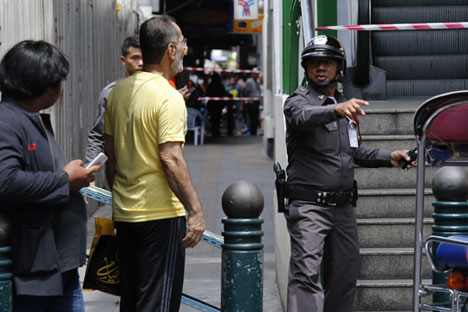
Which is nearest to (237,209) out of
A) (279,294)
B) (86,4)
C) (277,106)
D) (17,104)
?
(17,104)

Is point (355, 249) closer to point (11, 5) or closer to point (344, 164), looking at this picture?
point (344, 164)

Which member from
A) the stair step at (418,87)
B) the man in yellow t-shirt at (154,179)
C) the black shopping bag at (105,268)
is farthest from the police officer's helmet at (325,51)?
the stair step at (418,87)

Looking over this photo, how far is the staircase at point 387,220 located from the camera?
6121mm

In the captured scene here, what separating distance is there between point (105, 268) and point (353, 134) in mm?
1625

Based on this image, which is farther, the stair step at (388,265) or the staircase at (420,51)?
the staircase at (420,51)

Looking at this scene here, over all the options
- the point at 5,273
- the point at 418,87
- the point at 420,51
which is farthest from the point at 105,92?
the point at 420,51

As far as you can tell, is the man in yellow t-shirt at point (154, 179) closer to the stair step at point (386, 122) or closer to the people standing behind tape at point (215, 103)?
the stair step at point (386, 122)

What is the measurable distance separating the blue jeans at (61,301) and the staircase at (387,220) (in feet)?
8.76

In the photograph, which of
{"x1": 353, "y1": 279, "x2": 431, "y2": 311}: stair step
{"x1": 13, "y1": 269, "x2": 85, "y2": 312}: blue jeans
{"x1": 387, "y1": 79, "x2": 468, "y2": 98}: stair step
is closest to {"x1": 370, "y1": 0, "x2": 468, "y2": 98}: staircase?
{"x1": 387, "y1": 79, "x2": 468, "y2": 98}: stair step

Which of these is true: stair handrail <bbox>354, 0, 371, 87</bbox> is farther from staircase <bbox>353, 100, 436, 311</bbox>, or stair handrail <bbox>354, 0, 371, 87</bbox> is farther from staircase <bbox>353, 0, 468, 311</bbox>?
staircase <bbox>353, 100, 436, 311</bbox>

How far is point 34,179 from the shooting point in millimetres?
3553

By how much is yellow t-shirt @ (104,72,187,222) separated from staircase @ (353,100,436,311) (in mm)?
2343

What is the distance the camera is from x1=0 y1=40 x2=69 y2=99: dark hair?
3.63 meters

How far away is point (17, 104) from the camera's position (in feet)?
12.1
